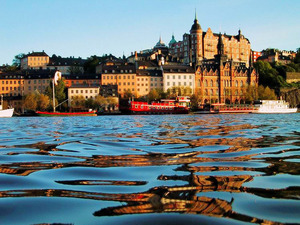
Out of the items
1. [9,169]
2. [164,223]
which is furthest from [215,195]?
[9,169]

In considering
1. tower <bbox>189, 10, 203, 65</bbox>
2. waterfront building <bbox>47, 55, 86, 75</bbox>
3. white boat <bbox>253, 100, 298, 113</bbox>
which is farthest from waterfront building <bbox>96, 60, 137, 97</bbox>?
white boat <bbox>253, 100, 298, 113</bbox>

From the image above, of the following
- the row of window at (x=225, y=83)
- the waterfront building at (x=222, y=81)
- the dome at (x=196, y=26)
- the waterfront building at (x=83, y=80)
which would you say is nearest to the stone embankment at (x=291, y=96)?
the waterfront building at (x=222, y=81)

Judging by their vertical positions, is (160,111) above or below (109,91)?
below

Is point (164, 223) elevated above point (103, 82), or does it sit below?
below

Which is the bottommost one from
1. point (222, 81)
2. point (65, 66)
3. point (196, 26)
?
point (222, 81)

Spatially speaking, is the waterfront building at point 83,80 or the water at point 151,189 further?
the waterfront building at point 83,80

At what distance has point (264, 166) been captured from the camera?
674 centimetres

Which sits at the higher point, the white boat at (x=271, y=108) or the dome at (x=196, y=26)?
the dome at (x=196, y=26)

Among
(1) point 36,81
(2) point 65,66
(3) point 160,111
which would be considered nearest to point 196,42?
(2) point 65,66

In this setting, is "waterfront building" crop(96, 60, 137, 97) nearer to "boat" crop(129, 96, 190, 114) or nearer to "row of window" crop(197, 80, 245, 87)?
"row of window" crop(197, 80, 245, 87)

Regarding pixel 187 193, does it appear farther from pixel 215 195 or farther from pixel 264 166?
pixel 264 166

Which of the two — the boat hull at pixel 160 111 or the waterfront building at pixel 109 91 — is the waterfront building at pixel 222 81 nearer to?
the waterfront building at pixel 109 91

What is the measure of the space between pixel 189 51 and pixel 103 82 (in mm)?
48029

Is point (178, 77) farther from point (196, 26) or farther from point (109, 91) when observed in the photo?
point (196, 26)
